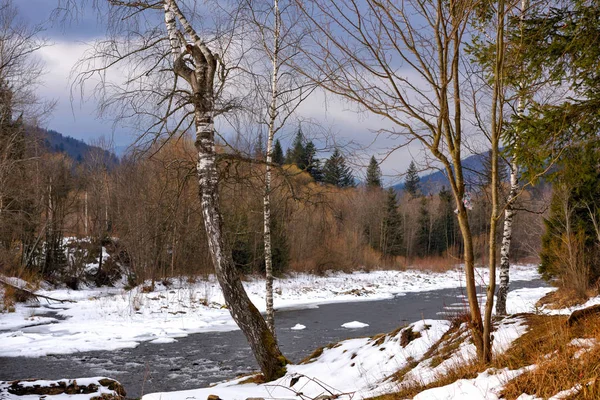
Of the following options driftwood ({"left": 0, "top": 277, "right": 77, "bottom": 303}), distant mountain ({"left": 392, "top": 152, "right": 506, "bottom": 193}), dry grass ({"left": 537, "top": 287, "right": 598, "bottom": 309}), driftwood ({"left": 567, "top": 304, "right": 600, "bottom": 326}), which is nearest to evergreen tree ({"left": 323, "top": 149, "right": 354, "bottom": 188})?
distant mountain ({"left": 392, "top": 152, "right": 506, "bottom": 193})

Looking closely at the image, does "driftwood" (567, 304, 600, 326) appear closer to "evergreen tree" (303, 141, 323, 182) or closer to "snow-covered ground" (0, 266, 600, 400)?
"snow-covered ground" (0, 266, 600, 400)

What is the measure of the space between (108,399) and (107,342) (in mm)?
7744

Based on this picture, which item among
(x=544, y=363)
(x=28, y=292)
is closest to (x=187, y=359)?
(x=544, y=363)

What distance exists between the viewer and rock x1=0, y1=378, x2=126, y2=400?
5480 millimetres

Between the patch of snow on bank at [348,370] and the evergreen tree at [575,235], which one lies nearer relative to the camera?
the patch of snow on bank at [348,370]

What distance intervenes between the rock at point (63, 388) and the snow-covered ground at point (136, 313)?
5734 millimetres

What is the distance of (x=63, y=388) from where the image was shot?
5707mm

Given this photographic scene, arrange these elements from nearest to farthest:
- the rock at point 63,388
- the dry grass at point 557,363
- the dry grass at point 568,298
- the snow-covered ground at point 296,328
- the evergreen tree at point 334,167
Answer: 1. the dry grass at point 557,363
2. the snow-covered ground at point 296,328
3. the rock at point 63,388
4. the evergreen tree at point 334,167
5. the dry grass at point 568,298

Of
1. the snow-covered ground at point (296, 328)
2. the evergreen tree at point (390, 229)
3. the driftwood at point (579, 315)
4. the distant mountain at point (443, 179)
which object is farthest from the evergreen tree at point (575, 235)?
the evergreen tree at point (390, 229)

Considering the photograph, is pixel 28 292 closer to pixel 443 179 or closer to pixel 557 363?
pixel 443 179

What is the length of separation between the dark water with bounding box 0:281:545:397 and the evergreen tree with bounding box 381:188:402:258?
92.1 ft

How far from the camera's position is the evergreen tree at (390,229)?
45.2 metres

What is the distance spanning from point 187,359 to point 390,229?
36450 mm

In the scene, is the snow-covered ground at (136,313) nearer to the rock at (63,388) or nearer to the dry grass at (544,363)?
the dry grass at (544,363)
